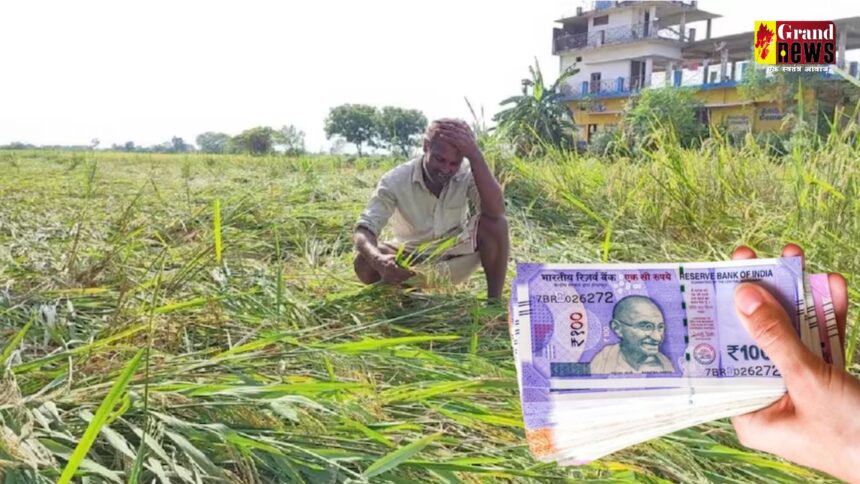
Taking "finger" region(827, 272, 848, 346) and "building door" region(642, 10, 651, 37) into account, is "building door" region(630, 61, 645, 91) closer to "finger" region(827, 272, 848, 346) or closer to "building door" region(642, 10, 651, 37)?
"building door" region(642, 10, 651, 37)

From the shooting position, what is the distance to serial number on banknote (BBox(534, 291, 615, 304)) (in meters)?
0.90

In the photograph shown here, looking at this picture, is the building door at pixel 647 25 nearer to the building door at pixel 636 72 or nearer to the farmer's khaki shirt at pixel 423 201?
the building door at pixel 636 72

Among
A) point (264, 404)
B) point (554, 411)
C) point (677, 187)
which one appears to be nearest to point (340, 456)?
point (264, 404)

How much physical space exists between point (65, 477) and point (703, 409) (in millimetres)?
880

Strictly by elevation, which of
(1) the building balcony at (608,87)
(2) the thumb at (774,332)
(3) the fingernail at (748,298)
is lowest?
(2) the thumb at (774,332)

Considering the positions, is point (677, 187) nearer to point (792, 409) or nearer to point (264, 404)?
point (792, 409)

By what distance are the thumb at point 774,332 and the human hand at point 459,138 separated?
1.57 metres

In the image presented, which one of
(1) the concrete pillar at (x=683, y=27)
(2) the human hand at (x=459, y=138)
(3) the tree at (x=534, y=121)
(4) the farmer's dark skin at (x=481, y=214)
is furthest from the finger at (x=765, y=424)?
(1) the concrete pillar at (x=683, y=27)

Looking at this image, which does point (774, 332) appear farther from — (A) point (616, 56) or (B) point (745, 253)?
(A) point (616, 56)

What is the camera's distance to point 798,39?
7930 millimetres

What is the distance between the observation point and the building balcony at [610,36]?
31.1 metres

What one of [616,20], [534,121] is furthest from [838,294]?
[616,20]

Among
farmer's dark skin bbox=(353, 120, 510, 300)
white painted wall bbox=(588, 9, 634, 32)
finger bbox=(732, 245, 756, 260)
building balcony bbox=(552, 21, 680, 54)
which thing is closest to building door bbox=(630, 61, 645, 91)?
building balcony bbox=(552, 21, 680, 54)

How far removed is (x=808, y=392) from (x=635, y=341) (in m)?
0.24
